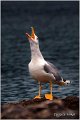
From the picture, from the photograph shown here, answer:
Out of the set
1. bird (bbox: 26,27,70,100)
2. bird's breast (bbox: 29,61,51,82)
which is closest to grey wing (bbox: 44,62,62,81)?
bird (bbox: 26,27,70,100)

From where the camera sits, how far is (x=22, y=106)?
18547 mm

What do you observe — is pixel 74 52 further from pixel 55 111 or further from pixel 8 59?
pixel 55 111

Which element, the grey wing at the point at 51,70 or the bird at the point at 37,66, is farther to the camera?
the grey wing at the point at 51,70

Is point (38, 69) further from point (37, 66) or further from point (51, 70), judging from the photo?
point (51, 70)

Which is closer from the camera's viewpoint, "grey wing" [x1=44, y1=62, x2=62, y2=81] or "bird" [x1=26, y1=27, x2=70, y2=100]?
"bird" [x1=26, y1=27, x2=70, y2=100]

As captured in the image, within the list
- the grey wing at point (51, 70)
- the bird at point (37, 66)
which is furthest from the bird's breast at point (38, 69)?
the grey wing at point (51, 70)

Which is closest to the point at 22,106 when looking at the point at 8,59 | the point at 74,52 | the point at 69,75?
the point at 69,75

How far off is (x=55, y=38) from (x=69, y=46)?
14.3 m

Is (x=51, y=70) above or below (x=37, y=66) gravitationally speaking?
below

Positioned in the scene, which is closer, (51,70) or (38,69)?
(38,69)

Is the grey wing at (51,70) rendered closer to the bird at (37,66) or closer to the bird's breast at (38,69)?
the bird at (37,66)

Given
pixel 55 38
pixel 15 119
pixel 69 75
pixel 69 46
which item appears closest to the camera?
pixel 15 119

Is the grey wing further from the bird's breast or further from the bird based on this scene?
the bird's breast

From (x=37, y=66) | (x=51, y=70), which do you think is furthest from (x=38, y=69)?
(x=51, y=70)
